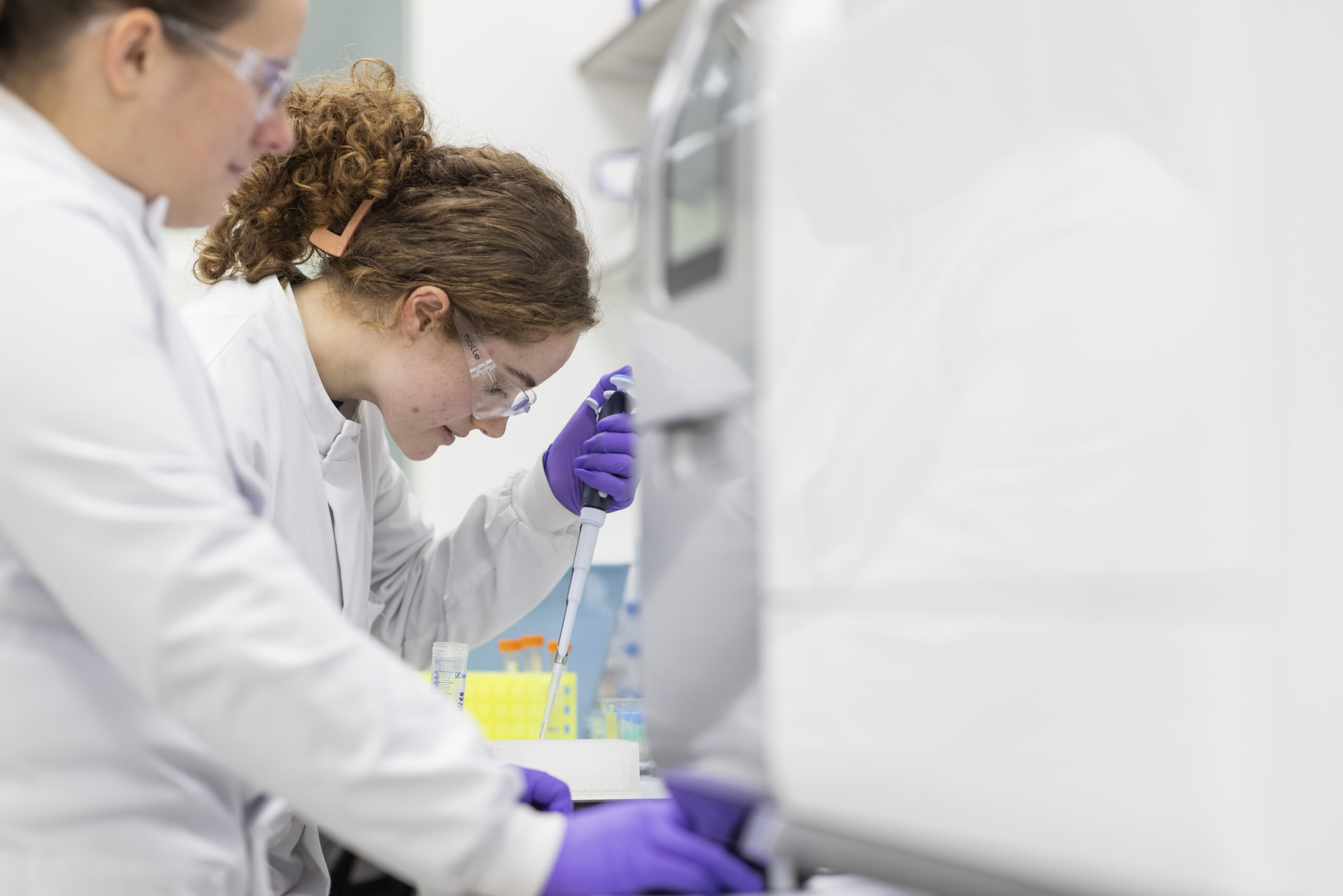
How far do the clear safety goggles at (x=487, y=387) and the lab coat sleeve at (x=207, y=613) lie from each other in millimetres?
807

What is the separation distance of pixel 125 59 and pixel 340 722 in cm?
47

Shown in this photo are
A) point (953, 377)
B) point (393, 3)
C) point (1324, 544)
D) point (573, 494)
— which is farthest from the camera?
point (393, 3)

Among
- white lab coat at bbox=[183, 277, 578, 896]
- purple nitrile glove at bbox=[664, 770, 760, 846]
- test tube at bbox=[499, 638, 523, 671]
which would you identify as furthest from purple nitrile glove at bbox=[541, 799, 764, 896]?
test tube at bbox=[499, 638, 523, 671]

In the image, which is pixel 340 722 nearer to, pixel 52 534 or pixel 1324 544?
pixel 52 534

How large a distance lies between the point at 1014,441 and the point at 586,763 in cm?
114

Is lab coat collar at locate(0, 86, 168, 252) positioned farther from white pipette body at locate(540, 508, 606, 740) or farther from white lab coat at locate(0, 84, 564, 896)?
white pipette body at locate(540, 508, 606, 740)

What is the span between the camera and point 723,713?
0.67 meters

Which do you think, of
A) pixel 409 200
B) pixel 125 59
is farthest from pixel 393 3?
pixel 125 59

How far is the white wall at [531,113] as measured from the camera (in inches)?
99.8

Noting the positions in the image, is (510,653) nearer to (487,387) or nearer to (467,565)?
(467,565)

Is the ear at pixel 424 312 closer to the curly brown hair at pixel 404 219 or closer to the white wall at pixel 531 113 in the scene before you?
the curly brown hair at pixel 404 219

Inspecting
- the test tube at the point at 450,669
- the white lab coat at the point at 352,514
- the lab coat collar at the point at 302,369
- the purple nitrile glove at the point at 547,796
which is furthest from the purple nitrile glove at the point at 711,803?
the test tube at the point at 450,669

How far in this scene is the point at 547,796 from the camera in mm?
1233

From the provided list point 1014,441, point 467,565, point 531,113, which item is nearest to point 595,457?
point 467,565
